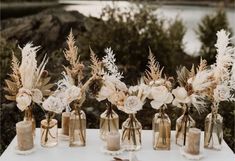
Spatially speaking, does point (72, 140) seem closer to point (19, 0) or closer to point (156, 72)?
point (156, 72)

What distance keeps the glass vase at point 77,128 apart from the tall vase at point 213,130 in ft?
1.95

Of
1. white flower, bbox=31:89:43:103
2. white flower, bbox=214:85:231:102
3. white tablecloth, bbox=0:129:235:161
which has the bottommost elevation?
white tablecloth, bbox=0:129:235:161

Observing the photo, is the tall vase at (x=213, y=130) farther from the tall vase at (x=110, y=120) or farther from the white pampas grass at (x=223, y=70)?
the tall vase at (x=110, y=120)

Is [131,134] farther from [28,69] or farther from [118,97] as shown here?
[28,69]

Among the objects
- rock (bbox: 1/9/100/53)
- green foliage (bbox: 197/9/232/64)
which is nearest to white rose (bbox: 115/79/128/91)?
rock (bbox: 1/9/100/53)

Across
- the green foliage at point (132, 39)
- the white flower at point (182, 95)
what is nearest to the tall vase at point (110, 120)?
the white flower at point (182, 95)

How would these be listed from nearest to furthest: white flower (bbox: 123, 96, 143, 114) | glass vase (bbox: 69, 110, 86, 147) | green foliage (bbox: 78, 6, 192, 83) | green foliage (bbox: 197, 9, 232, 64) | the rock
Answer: white flower (bbox: 123, 96, 143, 114)
glass vase (bbox: 69, 110, 86, 147)
green foliage (bbox: 78, 6, 192, 83)
the rock
green foliage (bbox: 197, 9, 232, 64)

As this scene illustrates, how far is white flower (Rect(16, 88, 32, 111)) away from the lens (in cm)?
190

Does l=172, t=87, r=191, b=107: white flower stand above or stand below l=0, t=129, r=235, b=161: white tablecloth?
above

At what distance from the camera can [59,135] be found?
2117 millimetres

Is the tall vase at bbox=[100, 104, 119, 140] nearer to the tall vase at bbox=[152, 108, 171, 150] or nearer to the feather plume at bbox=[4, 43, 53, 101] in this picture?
the tall vase at bbox=[152, 108, 171, 150]

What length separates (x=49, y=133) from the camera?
2.01m

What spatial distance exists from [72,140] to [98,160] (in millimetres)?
196

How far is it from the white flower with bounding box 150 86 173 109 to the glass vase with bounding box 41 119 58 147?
496 mm
